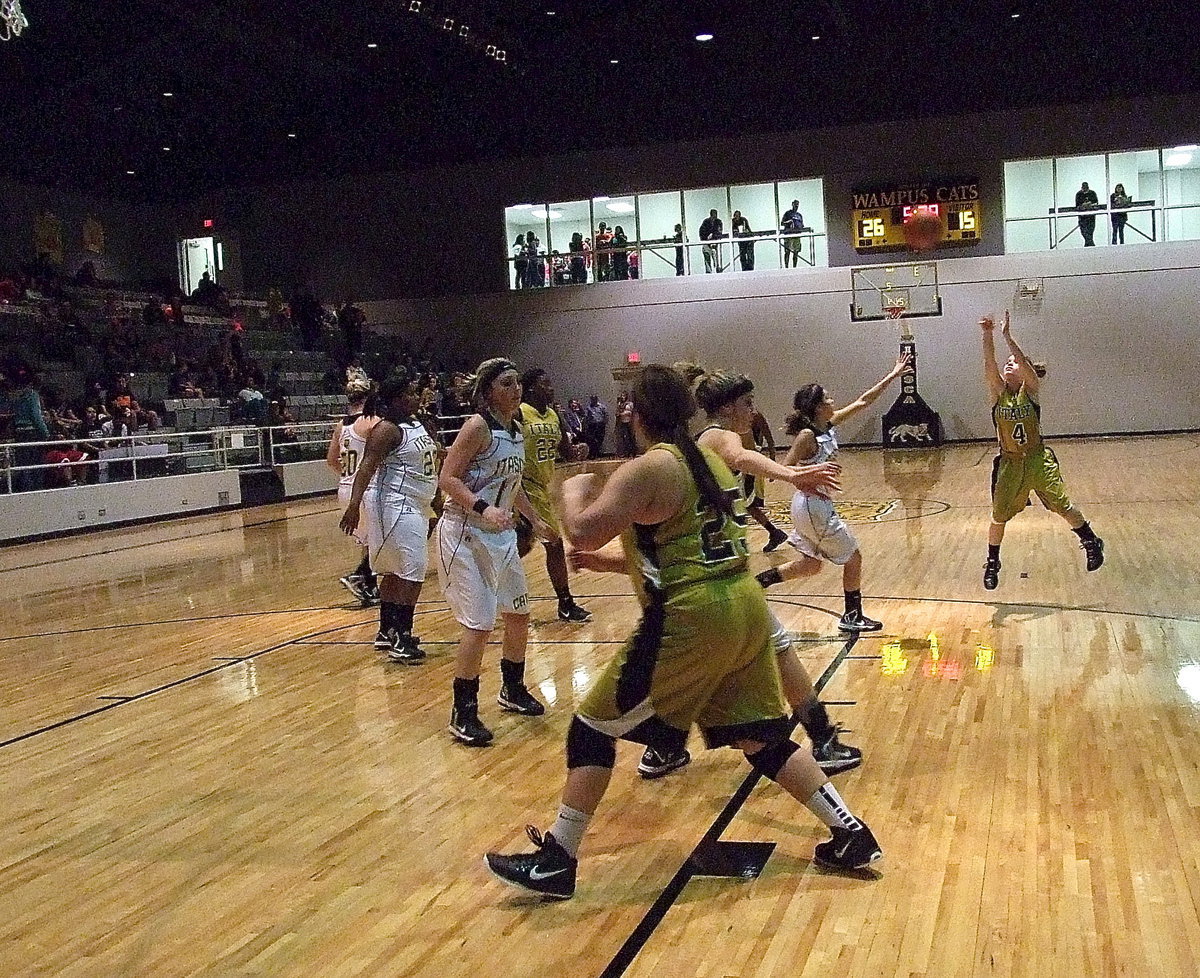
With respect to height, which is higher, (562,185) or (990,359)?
(562,185)

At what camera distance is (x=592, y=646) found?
25.6 feet

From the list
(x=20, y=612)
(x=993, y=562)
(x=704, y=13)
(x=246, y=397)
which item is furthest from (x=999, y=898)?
(x=704, y=13)

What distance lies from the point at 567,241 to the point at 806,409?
77.9 ft

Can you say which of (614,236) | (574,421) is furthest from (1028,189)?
(574,421)

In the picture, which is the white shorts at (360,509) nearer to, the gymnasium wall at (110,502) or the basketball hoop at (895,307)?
the gymnasium wall at (110,502)

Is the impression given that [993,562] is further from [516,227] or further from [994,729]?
[516,227]

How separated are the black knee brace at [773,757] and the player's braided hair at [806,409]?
3.86 metres

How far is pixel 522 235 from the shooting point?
30500mm

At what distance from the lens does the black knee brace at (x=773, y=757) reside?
381 centimetres

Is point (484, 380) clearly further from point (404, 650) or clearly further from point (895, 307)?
point (895, 307)

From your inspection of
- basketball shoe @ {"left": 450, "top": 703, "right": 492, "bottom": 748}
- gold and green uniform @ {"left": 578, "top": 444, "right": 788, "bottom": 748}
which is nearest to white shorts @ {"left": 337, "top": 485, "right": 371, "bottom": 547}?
basketball shoe @ {"left": 450, "top": 703, "right": 492, "bottom": 748}

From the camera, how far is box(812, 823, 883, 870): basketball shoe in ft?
12.7

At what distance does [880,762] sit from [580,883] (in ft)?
5.39

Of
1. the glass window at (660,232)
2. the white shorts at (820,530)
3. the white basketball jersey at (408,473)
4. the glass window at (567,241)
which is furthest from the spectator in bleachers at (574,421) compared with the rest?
the white shorts at (820,530)
